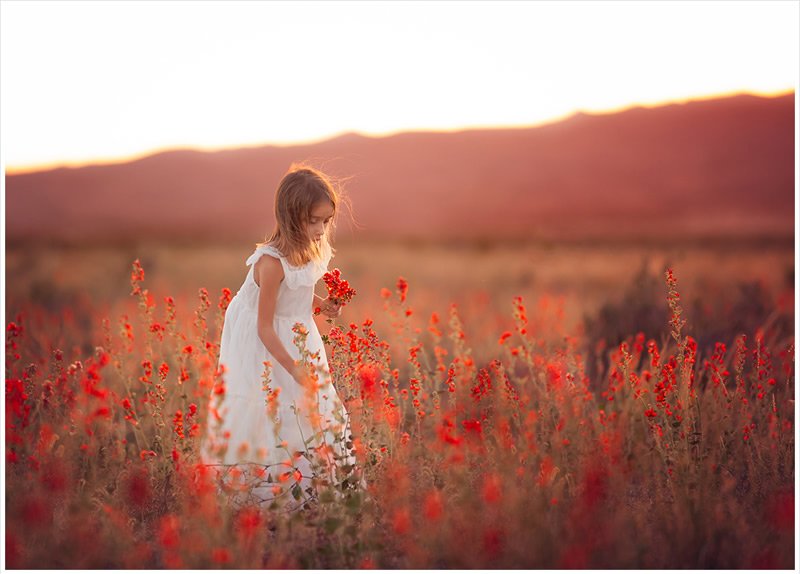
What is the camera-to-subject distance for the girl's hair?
281 centimetres

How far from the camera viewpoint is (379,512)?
9.40 feet

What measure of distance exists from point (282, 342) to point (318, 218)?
0.58m

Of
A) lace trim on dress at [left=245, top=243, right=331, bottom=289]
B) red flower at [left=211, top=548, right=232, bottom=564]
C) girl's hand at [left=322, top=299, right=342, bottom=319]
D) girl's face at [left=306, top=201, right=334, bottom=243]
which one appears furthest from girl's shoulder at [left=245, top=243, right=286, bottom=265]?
red flower at [left=211, top=548, right=232, bottom=564]

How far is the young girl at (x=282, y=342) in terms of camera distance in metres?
2.77

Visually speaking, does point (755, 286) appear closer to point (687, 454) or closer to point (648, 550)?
point (687, 454)

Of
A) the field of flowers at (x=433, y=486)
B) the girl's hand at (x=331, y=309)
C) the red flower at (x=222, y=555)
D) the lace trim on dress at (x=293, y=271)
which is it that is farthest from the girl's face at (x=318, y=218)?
the red flower at (x=222, y=555)

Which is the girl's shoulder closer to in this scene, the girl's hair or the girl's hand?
the girl's hair

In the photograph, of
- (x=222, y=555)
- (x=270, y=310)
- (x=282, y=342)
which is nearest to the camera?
(x=222, y=555)

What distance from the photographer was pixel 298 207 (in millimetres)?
2834

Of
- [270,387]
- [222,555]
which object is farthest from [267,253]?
[222,555]

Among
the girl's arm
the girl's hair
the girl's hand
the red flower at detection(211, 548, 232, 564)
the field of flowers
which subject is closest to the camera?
the red flower at detection(211, 548, 232, 564)

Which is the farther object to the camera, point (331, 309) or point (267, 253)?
point (331, 309)

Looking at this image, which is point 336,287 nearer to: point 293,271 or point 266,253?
point 293,271

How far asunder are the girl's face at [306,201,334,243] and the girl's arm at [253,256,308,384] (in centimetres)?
21
